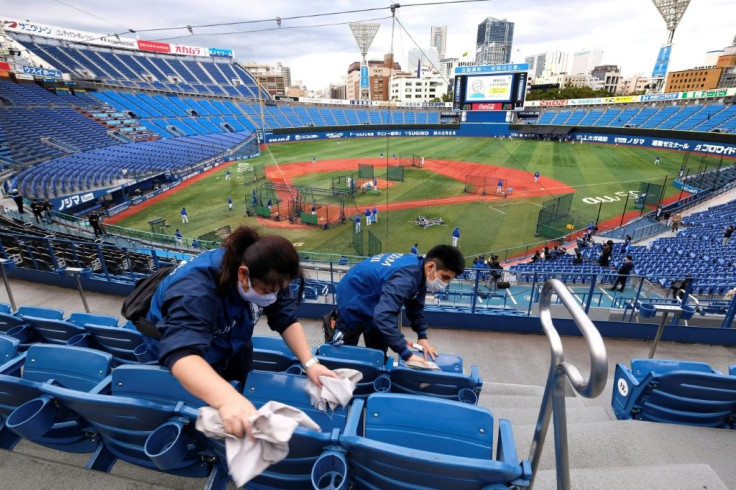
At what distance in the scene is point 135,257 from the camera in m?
9.34

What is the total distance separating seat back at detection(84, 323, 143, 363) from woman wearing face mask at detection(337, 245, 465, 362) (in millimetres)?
2003

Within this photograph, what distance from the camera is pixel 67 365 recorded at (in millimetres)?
2473

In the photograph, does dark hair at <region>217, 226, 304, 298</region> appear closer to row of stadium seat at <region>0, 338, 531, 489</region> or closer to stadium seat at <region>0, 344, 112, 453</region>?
row of stadium seat at <region>0, 338, 531, 489</region>

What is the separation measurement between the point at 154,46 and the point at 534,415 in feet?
220

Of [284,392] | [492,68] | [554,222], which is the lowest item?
[554,222]

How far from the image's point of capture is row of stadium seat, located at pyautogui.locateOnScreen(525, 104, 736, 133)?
125ft

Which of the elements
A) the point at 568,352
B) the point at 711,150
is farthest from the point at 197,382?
the point at 711,150

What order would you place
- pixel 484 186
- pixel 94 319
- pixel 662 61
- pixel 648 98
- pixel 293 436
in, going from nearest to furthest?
pixel 293 436 < pixel 94 319 < pixel 484 186 < pixel 648 98 < pixel 662 61

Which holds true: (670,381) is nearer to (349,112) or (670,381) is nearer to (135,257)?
(135,257)

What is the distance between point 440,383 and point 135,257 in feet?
30.5

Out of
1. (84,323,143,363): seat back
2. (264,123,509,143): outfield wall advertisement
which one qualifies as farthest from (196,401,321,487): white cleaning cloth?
(264,123,509,143): outfield wall advertisement

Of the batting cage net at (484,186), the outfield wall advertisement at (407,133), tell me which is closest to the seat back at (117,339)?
the batting cage net at (484,186)

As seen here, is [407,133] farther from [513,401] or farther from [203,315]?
[203,315]

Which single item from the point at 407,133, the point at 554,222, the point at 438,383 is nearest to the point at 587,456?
the point at 438,383
